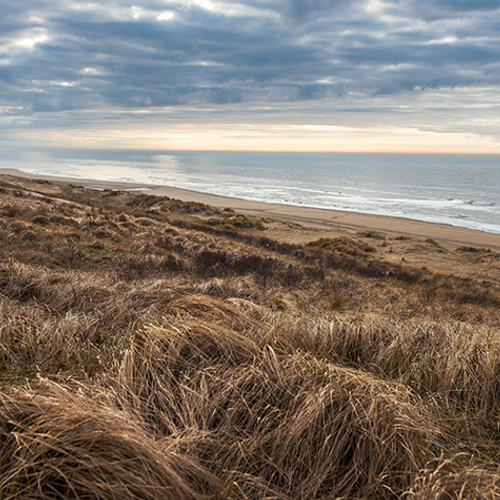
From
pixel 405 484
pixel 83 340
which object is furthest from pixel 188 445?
pixel 83 340

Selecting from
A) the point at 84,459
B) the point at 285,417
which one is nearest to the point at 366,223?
the point at 285,417

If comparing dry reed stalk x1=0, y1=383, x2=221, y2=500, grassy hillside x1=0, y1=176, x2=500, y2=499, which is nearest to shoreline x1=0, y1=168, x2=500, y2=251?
grassy hillside x1=0, y1=176, x2=500, y2=499

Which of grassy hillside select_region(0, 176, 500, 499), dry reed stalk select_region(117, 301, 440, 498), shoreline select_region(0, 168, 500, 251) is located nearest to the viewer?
grassy hillside select_region(0, 176, 500, 499)

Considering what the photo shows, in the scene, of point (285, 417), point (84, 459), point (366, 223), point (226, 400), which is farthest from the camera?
point (366, 223)

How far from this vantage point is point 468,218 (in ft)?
137

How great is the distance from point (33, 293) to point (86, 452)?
4.56m

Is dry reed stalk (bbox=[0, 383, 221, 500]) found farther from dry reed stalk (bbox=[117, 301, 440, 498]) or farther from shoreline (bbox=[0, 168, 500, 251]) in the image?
shoreline (bbox=[0, 168, 500, 251])

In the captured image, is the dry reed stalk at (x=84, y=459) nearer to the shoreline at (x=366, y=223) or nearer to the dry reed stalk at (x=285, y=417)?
the dry reed stalk at (x=285, y=417)

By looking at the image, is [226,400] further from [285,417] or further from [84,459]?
[84,459]

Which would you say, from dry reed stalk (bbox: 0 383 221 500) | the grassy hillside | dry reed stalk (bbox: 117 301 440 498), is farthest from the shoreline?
dry reed stalk (bbox: 0 383 221 500)

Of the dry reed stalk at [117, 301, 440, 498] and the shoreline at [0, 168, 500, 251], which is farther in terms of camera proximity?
the shoreline at [0, 168, 500, 251]

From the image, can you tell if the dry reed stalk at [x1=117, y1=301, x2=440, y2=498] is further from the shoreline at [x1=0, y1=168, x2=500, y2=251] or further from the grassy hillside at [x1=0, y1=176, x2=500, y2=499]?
the shoreline at [x1=0, y1=168, x2=500, y2=251]

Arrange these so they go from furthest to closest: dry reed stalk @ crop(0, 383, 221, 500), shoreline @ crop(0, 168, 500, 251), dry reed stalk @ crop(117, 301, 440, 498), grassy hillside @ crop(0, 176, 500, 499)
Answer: shoreline @ crop(0, 168, 500, 251) < dry reed stalk @ crop(117, 301, 440, 498) < grassy hillside @ crop(0, 176, 500, 499) < dry reed stalk @ crop(0, 383, 221, 500)

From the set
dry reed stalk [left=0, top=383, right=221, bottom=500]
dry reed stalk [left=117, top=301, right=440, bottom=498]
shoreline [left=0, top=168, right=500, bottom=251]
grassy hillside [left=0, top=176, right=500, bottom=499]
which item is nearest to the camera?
dry reed stalk [left=0, top=383, right=221, bottom=500]
